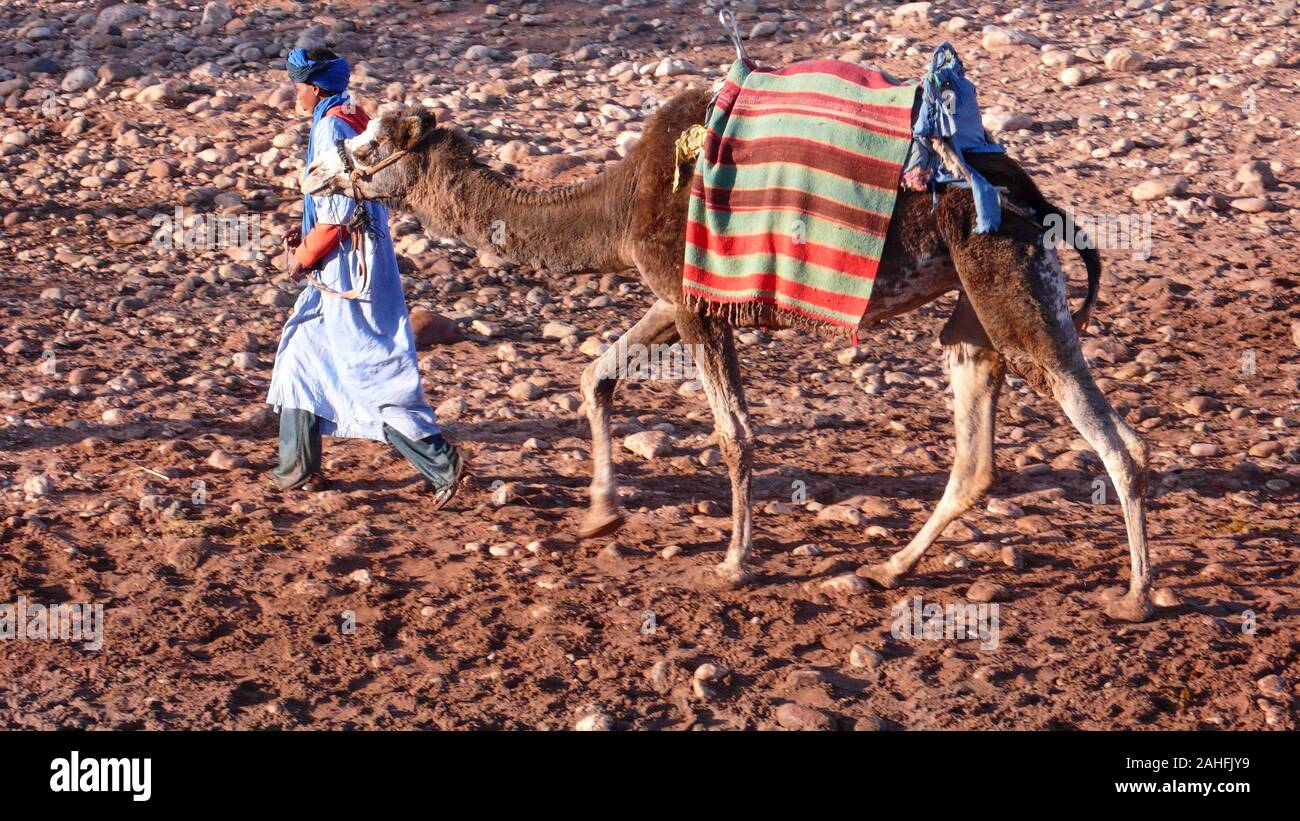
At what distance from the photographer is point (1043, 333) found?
5.96 metres

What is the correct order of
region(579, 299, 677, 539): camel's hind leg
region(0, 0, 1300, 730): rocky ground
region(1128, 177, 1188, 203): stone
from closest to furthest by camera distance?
region(0, 0, 1300, 730): rocky ground, region(579, 299, 677, 539): camel's hind leg, region(1128, 177, 1188, 203): stone

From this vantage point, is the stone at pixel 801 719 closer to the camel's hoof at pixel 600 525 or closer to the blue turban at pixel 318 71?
the camel's hoof at pixel 600 525

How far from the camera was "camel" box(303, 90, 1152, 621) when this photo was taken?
5945 millimetres

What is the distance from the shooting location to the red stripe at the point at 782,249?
19.3 feet

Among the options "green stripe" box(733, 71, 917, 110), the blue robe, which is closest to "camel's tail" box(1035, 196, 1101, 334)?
"green stripe" box(733, 71, 917, 110)

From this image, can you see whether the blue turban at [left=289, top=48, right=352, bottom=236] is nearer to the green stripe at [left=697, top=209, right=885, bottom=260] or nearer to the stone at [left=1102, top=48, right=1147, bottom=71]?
the green stripe at [left=697, top=209, right=885, bottom=260]


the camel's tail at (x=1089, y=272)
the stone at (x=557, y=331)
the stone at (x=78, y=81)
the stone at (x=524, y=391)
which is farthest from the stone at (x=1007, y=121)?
the stone at (x=78, y=81)

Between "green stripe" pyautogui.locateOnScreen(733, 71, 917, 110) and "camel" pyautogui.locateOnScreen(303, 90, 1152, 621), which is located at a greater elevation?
"green stripe" pyautogui.locateOnScreen(733, 71, 917, 110)

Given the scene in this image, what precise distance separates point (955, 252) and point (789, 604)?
5.16 ft

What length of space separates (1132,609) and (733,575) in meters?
1.61

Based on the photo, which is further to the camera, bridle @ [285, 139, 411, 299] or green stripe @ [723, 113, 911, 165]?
bridle @ [285, 139, 411, 299]

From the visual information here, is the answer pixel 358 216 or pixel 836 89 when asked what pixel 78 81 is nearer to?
pixel 358 216

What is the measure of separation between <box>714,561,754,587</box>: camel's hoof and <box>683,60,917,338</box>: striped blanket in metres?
1.10

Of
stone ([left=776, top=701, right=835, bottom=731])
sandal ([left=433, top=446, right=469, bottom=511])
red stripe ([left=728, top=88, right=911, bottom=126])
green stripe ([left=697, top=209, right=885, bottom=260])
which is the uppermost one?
red stripe ([left=728, top=88, right=911, bottom=126])
